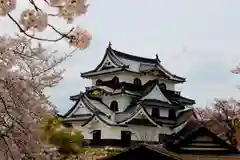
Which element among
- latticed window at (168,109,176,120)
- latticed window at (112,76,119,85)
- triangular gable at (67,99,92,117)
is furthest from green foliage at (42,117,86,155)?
latticed window at (168,109,176,120)

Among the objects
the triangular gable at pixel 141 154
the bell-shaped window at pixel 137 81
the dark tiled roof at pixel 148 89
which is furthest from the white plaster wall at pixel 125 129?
the triangular gable at pixel 141 154

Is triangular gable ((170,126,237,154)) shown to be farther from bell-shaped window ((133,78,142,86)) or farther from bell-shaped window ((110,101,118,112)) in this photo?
bell-shaped window ((133,78,142,86))

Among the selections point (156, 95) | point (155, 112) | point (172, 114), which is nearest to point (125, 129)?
point (155, 112)

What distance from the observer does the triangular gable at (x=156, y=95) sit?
35.2 metres

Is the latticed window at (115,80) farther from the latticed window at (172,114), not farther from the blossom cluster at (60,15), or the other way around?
the blossom cluster at (60,15)

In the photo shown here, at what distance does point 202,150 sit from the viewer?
54.2 feet

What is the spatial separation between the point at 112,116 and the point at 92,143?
2.54 metres

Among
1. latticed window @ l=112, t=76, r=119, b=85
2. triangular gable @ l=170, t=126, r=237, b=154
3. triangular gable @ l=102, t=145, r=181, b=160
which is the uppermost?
latticed window @ l=112, t=76, r=119, b=85

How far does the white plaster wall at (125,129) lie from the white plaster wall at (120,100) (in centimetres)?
202

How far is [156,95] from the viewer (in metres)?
35.9

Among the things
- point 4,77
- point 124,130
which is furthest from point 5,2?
point 124,130

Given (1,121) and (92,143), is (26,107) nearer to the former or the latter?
(1,121)

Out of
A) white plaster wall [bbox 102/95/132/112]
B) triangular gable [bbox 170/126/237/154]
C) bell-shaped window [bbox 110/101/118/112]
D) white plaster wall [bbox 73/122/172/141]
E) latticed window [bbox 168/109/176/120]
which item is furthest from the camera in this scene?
latticed window [bbox 168/109/176/120]

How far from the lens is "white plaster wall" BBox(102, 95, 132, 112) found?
35125 millimetres
